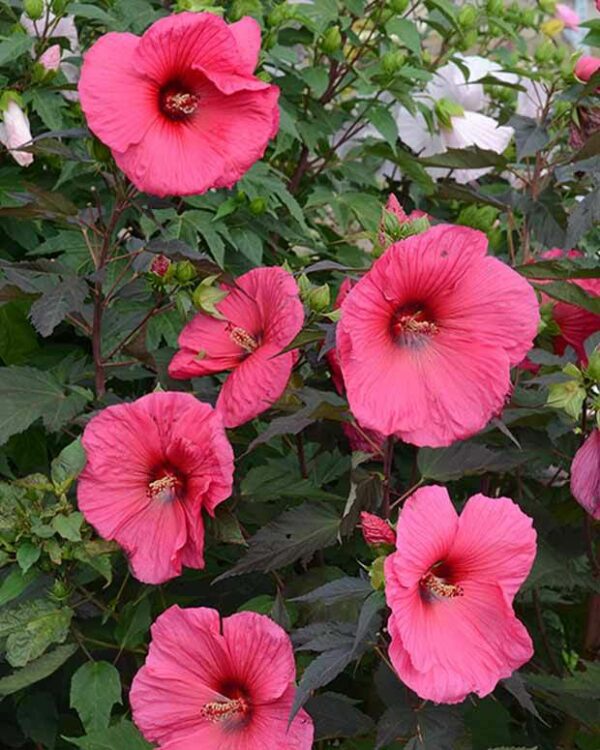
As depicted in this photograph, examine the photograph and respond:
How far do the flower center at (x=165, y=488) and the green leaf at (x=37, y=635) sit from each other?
174 mm

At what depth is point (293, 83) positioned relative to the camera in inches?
74.0

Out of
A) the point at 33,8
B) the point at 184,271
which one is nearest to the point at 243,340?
the point at 184,271

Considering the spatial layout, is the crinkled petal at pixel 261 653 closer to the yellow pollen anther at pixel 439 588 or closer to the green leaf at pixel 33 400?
the yellow pollen anther at pixel 439 588

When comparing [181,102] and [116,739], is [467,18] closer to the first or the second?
[181,102]

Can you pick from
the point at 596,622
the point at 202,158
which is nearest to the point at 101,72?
the point at 202,158

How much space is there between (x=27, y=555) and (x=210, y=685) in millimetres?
239

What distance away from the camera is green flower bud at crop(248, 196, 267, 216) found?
1.66 metres

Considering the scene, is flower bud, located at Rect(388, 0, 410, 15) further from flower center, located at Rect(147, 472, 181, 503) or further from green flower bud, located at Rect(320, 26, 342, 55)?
flower center, located at Rect(147, 472, 181, 503)

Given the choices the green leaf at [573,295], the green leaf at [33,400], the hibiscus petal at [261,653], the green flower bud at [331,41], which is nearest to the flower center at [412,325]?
the green leaf at [573,295]

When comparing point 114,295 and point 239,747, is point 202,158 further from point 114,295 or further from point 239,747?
point 239,747

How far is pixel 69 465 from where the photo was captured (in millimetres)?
1312

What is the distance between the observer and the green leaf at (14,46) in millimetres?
1512

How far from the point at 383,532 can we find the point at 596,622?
0.52 meters

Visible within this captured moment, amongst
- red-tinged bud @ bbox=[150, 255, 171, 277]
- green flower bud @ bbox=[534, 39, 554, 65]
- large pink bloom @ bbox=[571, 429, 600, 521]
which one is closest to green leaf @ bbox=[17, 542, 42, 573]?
red-tinged bud @ bbox=[150, 255, 171, 277]
